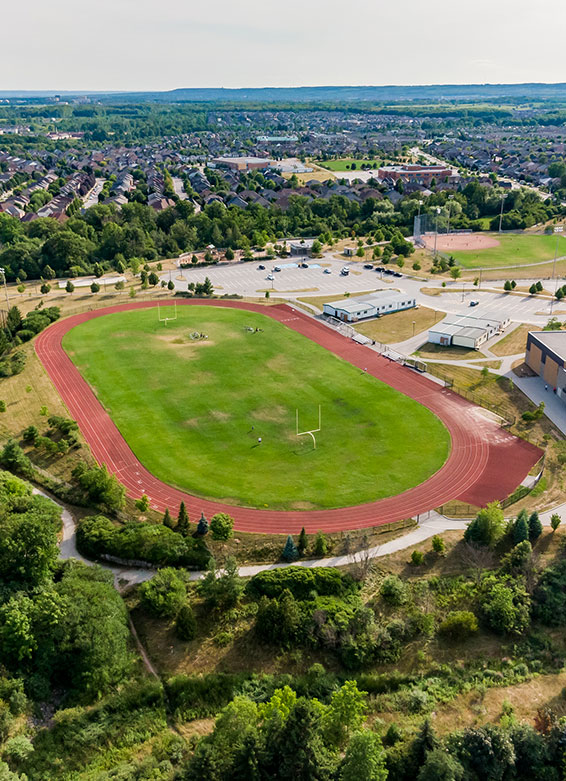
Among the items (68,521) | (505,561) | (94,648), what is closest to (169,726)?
(94,648)

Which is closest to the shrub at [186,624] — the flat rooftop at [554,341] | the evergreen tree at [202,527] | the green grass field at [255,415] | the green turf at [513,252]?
the evergreen tree at [202,527]

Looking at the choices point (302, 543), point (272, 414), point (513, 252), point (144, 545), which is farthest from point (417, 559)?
point (513, 252)

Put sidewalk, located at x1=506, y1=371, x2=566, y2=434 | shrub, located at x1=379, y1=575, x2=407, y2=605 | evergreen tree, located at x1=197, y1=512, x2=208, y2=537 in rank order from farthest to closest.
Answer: sidewalk, located at x1=506, y1=371, x2=566, y2=434
evergreen tree, located at x1=197, y1=512, x2=208, y2=537
shrub, located at x1=379, y1=575, x2=407, y2=605

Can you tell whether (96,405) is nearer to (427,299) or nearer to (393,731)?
(393,731)

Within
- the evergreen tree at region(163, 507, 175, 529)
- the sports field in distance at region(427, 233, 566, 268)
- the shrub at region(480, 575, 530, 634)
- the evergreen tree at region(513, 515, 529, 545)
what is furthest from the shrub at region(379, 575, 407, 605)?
the sports field in distance at region(427, 233, 566, 268)

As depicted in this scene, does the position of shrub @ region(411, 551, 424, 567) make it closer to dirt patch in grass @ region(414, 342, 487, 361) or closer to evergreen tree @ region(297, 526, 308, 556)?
evergreen tree @ region(297, 526, 308, 556)

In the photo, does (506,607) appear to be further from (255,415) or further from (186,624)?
(255,415)
